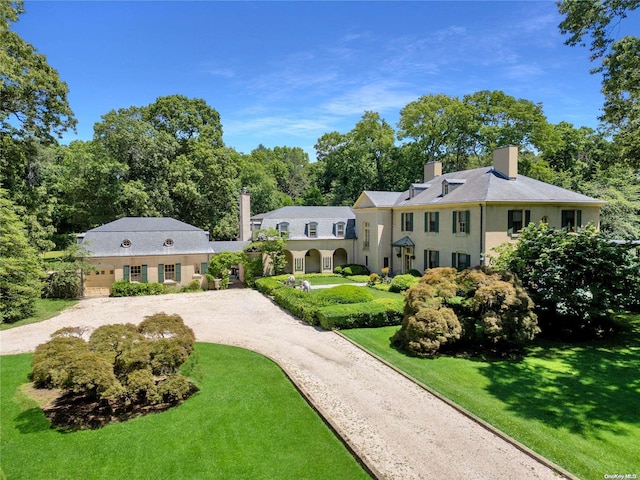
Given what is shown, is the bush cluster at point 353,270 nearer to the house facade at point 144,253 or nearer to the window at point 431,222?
the window at point 431,222

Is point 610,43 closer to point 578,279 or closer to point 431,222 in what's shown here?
point 578,279

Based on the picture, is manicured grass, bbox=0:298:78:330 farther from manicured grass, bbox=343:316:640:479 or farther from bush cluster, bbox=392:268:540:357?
bush cluster, bbox=392:268:540:357

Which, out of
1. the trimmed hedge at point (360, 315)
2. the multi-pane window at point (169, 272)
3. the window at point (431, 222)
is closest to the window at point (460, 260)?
the window at point (431, 222)

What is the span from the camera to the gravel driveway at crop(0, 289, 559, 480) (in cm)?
804

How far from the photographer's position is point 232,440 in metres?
9.00

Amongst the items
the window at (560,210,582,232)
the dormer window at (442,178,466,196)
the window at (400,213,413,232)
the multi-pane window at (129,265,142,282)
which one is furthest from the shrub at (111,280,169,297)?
the window at (560,210,582,232)

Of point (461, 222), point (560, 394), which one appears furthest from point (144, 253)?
point (560, 394)

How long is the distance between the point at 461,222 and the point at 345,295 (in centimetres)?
1090

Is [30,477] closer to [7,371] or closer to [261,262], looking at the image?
[7,371]

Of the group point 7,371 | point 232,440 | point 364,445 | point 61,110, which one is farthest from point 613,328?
point 61,110

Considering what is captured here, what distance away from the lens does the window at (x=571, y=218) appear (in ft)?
83.8

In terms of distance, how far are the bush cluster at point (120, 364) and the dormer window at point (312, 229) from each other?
2398cm

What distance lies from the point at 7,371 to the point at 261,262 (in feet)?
64.2

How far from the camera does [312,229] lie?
3562 centimetres
